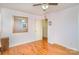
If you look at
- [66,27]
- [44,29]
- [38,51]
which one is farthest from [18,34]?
[66,27]

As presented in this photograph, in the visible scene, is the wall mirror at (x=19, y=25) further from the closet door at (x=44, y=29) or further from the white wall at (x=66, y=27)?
the white wall at (x=66, y=27)

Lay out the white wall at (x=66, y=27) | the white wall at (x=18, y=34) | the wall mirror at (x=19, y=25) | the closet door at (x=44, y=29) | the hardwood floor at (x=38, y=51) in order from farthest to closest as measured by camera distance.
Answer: the closet door at (x=44, y=29)
the wall mirror at (x=19, y=25)
the white wall at (x=18, y=34)
the white wall at (x=66, y=27)
the hardwood floor at (x=38, y=51)

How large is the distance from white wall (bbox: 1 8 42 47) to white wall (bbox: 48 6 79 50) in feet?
3.15

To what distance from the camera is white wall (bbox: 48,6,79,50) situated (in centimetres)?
374

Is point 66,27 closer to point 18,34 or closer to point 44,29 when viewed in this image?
point 44,29

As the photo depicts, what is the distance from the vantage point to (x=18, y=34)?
441 cm

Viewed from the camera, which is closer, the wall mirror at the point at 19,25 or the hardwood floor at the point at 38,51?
the hardwood floor at the point at 38,51

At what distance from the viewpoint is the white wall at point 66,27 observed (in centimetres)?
374

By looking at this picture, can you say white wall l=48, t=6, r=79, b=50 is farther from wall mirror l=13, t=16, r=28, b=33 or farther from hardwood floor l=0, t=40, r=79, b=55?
wall mirror l=13, t=16, r=28, b=33

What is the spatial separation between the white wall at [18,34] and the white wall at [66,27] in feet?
3.15

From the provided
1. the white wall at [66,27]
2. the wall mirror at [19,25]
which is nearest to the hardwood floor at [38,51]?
the white wall at [66,27]

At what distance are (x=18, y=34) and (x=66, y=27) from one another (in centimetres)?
220

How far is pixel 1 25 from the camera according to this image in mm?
3852
